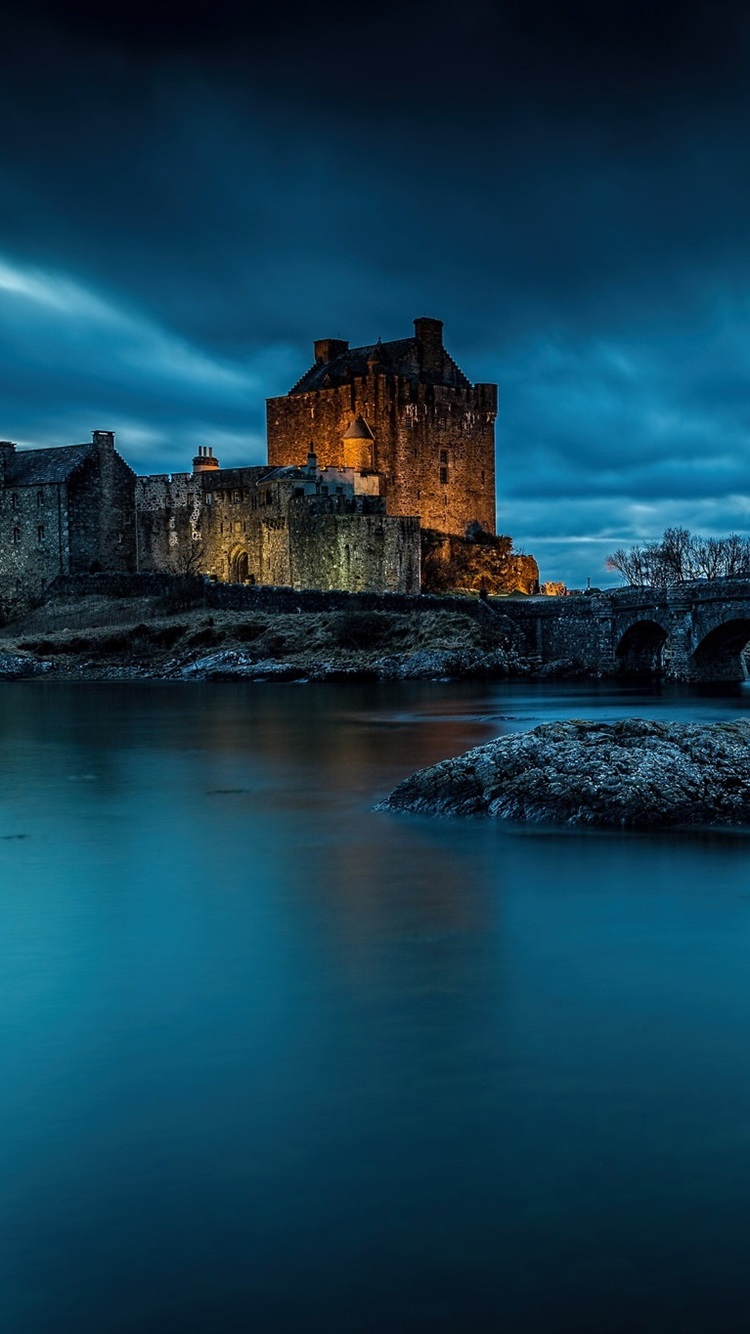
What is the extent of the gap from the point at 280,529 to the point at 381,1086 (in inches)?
2075

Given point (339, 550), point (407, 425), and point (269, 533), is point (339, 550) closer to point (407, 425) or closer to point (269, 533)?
point (269, 533)

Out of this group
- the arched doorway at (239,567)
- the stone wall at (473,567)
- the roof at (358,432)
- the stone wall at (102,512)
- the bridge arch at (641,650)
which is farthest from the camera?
the roof at (358,432)

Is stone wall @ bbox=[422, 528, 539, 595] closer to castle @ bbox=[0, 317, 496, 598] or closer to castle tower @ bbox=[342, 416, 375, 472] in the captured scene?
castle @ bbox=[0, 317, 496, 598]

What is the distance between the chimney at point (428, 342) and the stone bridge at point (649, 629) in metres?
20.3

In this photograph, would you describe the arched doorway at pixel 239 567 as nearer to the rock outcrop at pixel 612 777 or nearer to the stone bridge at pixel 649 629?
the stone bridge at pixel 649 629

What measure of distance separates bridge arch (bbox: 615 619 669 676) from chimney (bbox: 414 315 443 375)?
85.6 feet

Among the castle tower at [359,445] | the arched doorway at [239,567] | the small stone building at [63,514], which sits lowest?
the arched doorway at [239,567]

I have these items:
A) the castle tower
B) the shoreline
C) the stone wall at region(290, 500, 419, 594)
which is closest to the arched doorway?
the stone wall at region(290, 500, 419, 594)

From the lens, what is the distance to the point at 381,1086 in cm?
550

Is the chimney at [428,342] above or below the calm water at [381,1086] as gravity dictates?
above

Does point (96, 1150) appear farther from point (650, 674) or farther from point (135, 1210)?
point (650, 674)

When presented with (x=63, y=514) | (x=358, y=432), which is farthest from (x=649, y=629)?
(x=63, y=514)

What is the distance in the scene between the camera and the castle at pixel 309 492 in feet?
187

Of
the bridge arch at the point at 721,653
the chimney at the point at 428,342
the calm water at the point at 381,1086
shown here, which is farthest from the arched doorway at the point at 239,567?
the calm water at the point at 381,1086
